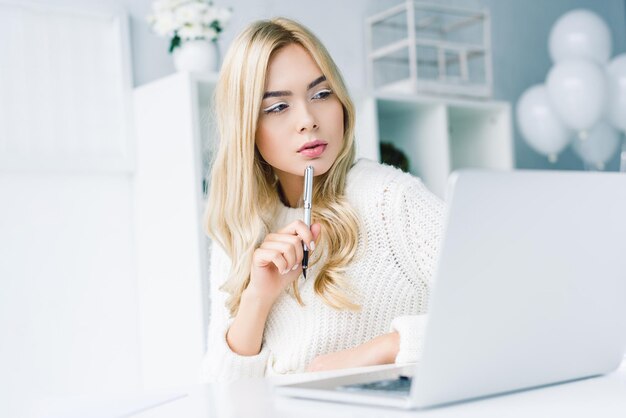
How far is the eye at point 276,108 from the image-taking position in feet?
4.96

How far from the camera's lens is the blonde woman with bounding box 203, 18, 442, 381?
1.46 metres

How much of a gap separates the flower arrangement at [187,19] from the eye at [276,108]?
1.21 meters

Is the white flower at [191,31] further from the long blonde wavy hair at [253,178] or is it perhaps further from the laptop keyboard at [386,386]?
the laptop keyboard at [386,386]

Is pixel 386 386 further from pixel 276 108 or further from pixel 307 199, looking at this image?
pixel 276 108

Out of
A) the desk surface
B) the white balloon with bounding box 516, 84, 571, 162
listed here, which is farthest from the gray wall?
the desk surface

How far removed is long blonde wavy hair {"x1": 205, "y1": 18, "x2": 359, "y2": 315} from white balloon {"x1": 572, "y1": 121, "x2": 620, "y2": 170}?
217cm

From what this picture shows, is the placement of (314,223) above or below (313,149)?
below

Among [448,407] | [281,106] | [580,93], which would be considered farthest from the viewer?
[580,93]

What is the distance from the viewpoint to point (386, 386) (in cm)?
78

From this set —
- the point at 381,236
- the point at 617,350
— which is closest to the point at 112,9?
the point at 381,236

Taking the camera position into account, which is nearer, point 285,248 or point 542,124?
point 285,248

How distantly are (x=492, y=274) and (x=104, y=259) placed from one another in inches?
83.1

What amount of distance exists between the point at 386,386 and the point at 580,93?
2.65 metres

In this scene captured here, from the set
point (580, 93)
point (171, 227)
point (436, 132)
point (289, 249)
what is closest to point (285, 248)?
point (289, 249)
